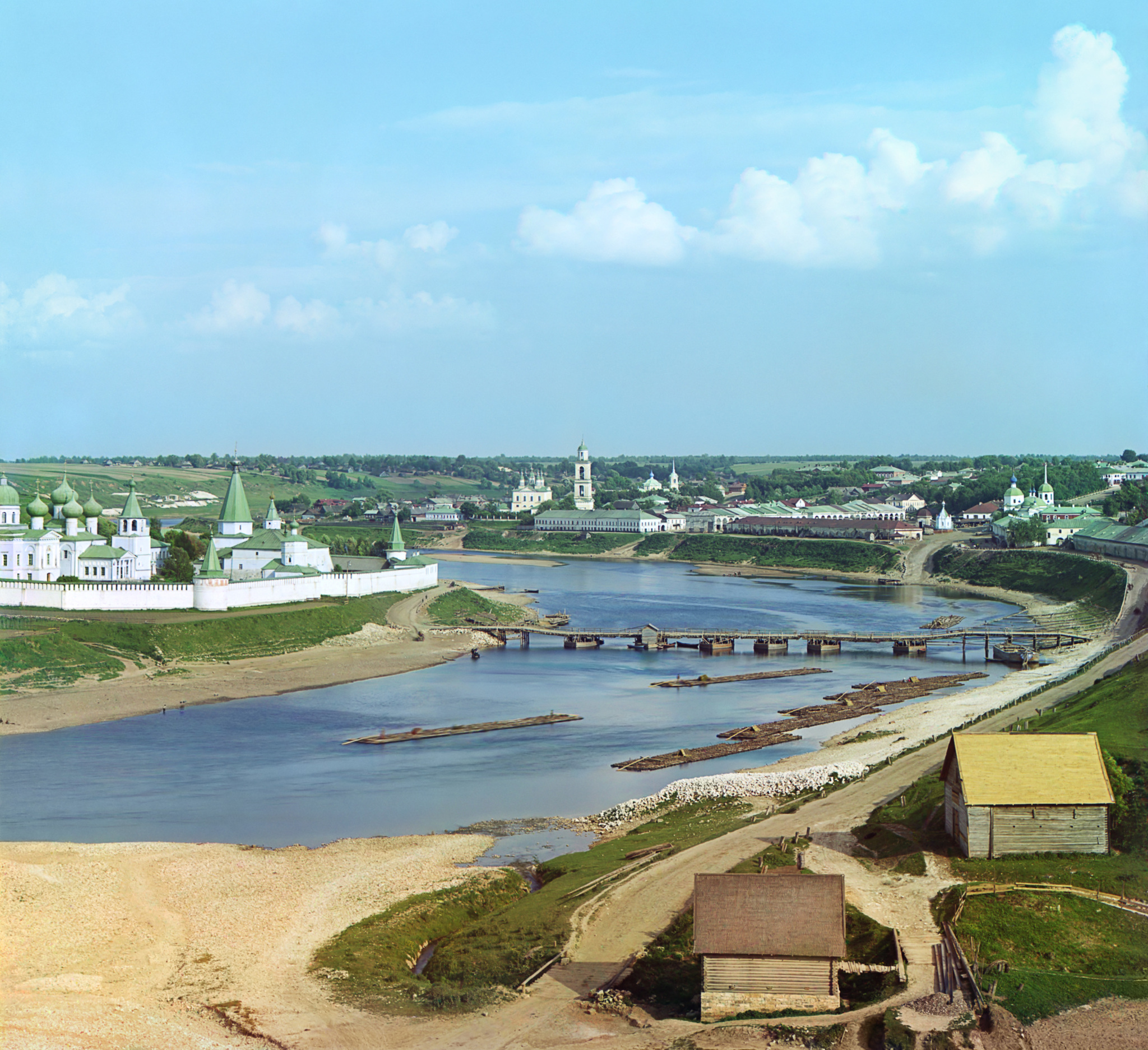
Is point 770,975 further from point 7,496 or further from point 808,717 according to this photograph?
point 7,496

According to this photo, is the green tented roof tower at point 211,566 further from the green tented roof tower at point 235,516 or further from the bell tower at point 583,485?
the bell tower at point 583,485

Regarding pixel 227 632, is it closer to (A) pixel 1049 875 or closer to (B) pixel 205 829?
(B) pixel 205 829

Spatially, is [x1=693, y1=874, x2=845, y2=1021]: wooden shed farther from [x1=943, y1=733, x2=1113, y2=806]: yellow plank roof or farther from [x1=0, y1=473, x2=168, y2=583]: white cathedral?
[x1=0, y1=473, x2=168, y2=583]: white cathedral

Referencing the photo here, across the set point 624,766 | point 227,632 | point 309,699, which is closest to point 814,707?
point 624,766

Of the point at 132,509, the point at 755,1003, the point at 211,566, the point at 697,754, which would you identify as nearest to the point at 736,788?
the point at 697,754

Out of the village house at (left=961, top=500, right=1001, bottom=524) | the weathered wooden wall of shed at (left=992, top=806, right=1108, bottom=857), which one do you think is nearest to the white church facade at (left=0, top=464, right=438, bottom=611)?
the weathered wooden wall of shed at (left=992, top=806, right=1108, bottom=857)

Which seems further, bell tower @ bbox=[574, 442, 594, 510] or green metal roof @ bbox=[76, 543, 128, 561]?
bell tower @ bbox=[574, 442, 594, 510]

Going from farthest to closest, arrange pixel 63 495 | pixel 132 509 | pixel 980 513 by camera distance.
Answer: pixel 980 513 < pixel 63 495 < pixel 132 509
